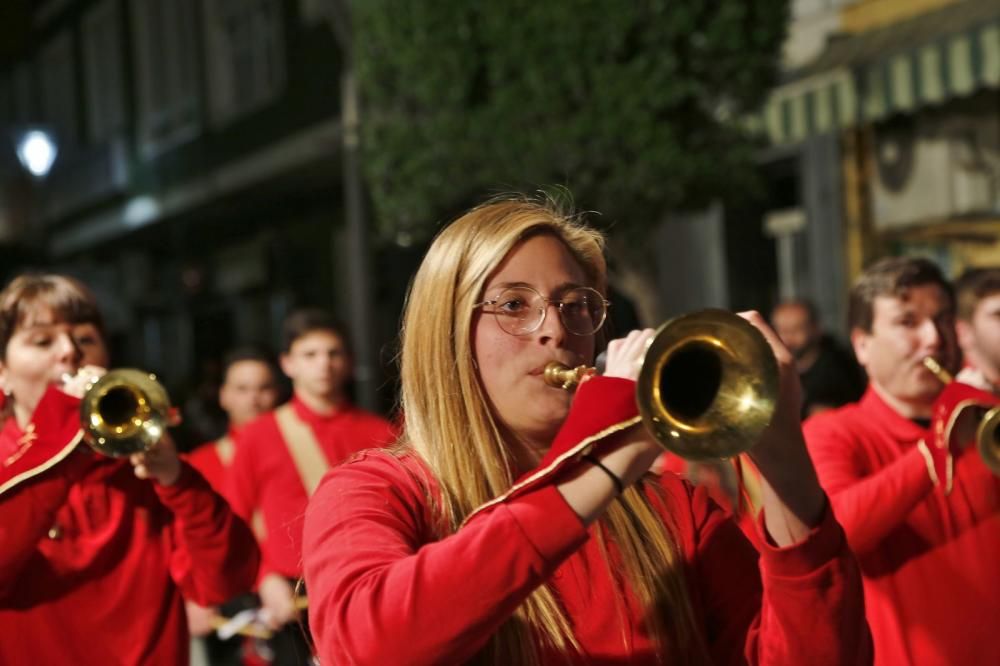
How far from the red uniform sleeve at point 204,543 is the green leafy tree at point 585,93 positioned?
18.1 ft

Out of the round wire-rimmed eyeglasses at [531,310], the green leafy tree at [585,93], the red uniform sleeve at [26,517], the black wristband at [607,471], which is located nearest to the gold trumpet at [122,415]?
the red uniform sleeve at [26,517]

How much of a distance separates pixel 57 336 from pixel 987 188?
7795mm

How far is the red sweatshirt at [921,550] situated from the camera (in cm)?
345

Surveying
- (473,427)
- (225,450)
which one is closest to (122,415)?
(473,427)

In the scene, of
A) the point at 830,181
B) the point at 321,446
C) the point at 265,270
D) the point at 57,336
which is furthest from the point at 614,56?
the point at 265,270

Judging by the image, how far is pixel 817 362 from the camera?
24.1ft

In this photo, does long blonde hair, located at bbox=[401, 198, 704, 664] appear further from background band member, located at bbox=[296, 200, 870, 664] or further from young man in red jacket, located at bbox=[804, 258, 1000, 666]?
young man in red jacket, located at bbox=[804, 258, 1000, 666]

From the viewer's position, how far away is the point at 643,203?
372 inches

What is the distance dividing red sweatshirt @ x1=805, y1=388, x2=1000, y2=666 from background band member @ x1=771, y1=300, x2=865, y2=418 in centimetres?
271

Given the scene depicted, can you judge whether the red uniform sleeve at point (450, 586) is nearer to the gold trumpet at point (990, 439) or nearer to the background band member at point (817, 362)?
the gold trumpet at point (990, 439)

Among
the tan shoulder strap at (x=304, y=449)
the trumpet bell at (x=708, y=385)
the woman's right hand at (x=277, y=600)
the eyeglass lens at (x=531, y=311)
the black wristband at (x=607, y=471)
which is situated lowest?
the woman's right hand at (x=277, y=600)

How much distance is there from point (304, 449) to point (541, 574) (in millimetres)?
4153

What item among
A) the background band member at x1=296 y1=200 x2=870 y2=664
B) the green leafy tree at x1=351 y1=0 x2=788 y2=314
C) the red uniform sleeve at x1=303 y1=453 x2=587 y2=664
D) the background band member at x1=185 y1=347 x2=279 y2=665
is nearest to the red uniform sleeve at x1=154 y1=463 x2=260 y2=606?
the background band member at x1=296 y1=200 x2=870 y2=664

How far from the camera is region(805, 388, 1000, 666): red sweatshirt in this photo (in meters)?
3.45
